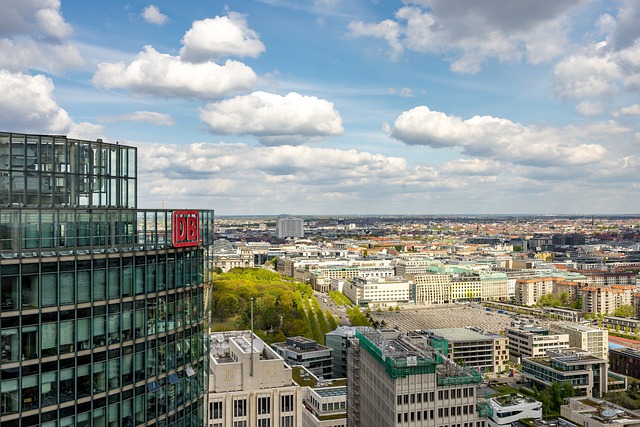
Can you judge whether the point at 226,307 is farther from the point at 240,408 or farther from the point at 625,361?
the point at 240,408

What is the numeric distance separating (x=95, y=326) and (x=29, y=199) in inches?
355

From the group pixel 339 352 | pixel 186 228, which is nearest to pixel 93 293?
pixel 186 228

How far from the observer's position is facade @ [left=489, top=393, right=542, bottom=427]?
10900cm

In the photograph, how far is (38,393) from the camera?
103ft

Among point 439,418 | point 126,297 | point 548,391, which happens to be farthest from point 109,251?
point 548,391

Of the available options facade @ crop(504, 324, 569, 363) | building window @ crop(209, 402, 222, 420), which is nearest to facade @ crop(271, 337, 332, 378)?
facade @ crop(504, 324, 569, 363)

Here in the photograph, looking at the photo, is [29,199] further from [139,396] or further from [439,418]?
[439,418]

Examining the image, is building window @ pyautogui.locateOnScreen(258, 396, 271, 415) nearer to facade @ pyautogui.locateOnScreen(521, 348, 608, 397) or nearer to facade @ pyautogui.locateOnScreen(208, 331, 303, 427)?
facade @ pyautogui.locateOnScreen(208, 331, 303, 427)

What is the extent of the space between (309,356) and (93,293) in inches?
3972

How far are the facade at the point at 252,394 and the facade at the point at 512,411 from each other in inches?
2121

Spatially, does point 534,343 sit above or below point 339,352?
below

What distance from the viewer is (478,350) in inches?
6053

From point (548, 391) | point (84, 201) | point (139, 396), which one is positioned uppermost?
point (84, 201)

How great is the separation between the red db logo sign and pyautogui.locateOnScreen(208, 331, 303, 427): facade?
30612 millimetres
